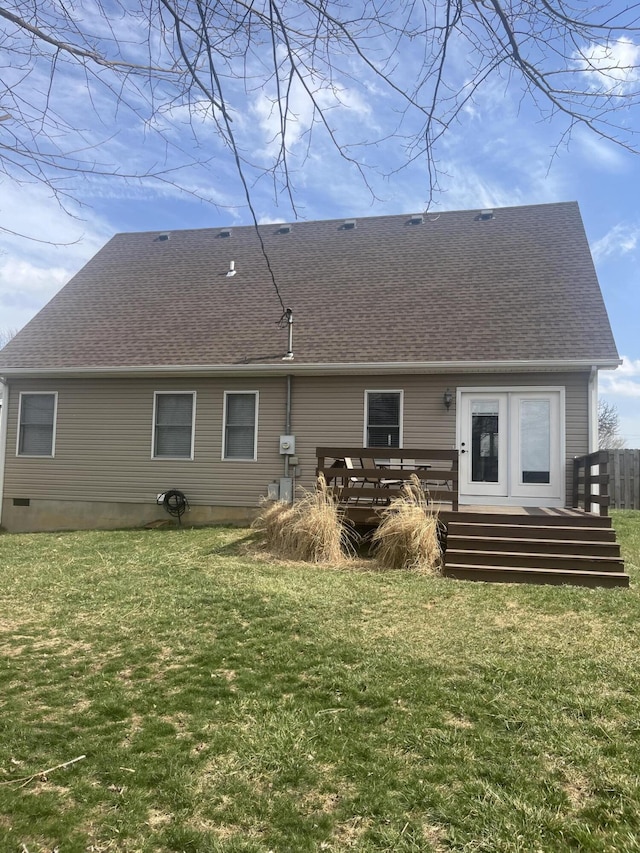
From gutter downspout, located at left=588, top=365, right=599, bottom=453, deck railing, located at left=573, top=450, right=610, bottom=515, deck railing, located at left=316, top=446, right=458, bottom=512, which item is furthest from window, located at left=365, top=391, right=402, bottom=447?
gutter downspout, located at left=588, top=365, right=599, bottom=453

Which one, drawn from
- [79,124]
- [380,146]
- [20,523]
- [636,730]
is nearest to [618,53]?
[380,146]

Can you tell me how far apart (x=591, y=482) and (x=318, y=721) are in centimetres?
623

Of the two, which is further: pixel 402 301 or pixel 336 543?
pixel 402 301

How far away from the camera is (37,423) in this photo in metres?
11.9

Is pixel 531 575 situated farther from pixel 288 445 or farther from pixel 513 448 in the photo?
pixel 288 445

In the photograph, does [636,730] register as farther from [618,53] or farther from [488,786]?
[618,53]

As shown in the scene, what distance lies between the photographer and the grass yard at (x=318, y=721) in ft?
7.32

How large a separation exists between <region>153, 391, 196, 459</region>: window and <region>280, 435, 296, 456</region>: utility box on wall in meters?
1.91

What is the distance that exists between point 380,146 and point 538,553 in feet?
16.5

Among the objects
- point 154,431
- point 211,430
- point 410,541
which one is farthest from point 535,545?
point 154,431

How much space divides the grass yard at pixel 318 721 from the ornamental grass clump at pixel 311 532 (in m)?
1.65

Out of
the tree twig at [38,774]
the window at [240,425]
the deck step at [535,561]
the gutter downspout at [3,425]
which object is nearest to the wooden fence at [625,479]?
the deck step at [535,561]

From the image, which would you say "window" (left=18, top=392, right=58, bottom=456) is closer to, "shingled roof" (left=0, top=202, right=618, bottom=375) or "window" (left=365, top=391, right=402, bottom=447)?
"shingled roof" (left=0, top=202, right=618, bottom=375)

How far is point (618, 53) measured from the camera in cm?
273
